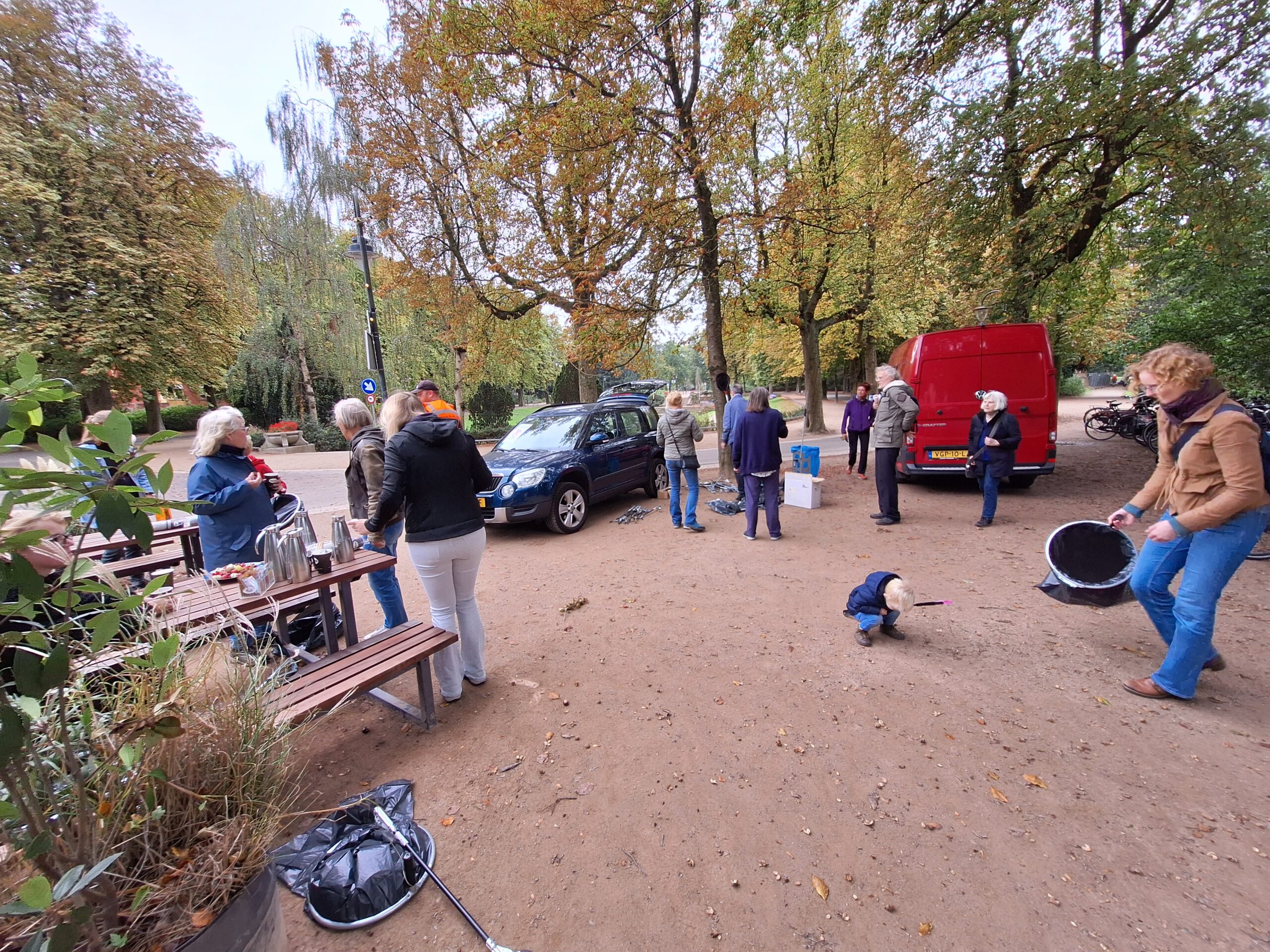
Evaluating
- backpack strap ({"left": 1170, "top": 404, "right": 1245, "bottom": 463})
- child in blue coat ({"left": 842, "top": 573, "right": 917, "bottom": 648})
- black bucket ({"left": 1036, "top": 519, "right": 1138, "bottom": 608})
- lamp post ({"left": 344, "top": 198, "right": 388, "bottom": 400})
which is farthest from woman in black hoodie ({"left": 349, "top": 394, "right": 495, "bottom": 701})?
lamp post ({"left": 344, "top": 198, "right": 388, "bottom": 400})

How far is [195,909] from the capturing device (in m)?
1.32

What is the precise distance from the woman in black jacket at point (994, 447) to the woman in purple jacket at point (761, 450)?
2.60 meters

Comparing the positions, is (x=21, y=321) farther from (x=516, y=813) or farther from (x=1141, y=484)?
(x=1141, y=484)

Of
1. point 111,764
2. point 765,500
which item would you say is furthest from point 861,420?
point 111,764

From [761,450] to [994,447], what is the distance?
2998 millimetres

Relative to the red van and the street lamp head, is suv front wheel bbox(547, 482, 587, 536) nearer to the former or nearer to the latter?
the red van

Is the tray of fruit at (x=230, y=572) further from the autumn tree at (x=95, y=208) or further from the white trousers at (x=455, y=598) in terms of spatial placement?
the autumn tree at (x=95, y=208)

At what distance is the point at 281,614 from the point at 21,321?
20198 mm

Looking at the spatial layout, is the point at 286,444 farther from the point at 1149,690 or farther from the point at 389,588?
the point at 1149,690

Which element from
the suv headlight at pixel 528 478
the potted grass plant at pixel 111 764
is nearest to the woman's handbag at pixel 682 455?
the suv headlight at pixel 528 478

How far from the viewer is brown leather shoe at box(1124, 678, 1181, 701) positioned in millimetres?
2975

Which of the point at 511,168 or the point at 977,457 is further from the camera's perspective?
the point at 511,168

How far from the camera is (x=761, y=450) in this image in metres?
6.14

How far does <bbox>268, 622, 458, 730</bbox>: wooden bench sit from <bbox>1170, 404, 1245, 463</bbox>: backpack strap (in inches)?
166
